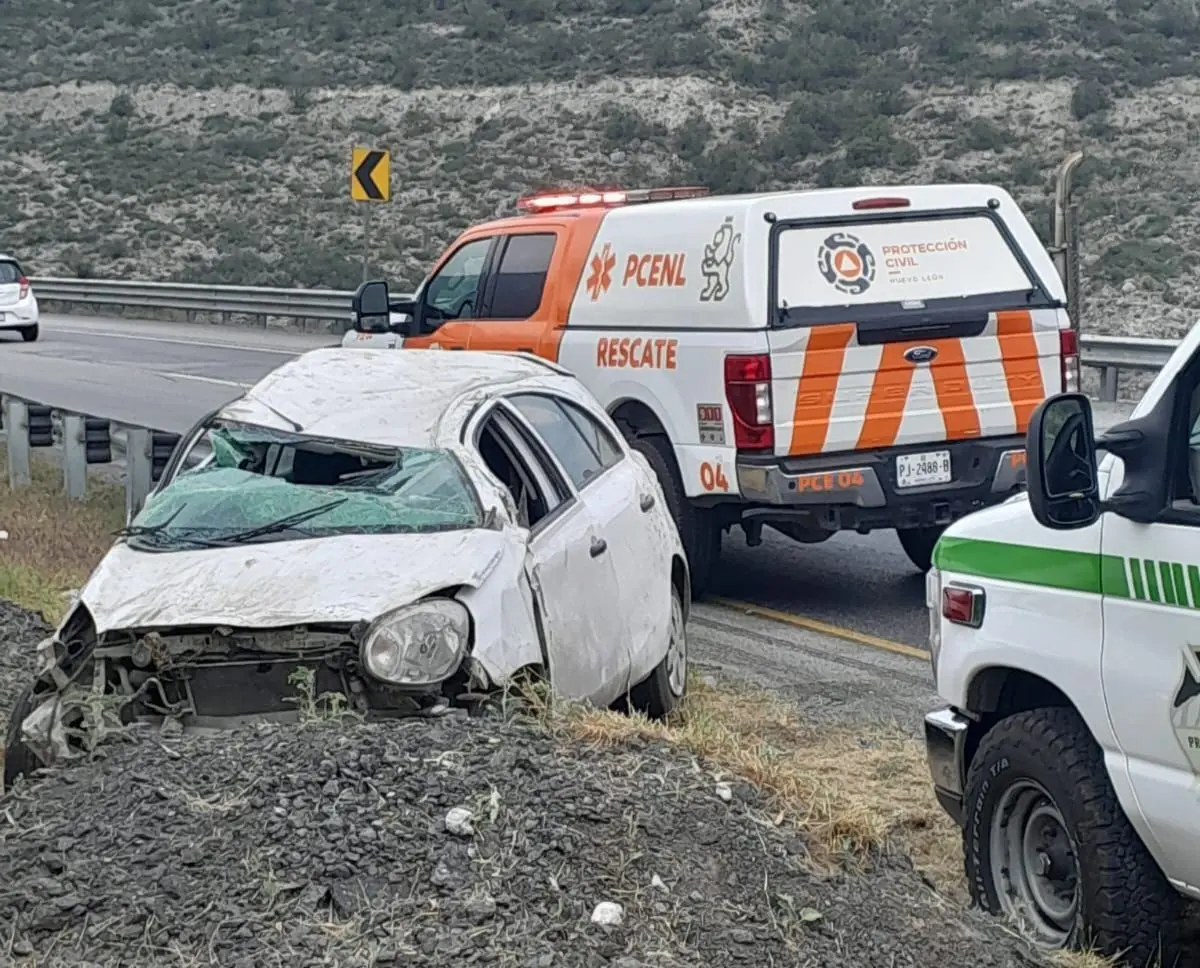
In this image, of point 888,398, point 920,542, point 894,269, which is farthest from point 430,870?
point 920,542

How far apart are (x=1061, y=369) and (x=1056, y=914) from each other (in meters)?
5.54

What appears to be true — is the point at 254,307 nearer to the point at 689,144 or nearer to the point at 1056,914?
the point at 689,144

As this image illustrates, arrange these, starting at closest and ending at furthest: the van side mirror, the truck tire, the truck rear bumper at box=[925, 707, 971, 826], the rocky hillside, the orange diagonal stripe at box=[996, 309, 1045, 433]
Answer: the truck rear bumper at box=[925, 707, 971, 826] → the orange diagonal stripe at box=[996, 309, 1045, 433] → the truck tire → the van side mirror → the rocky hillside

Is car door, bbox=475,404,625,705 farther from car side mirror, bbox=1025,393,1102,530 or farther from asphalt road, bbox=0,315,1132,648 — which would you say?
asphalt road, bbox=0,315,1132,648

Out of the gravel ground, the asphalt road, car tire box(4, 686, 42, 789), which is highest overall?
the gravel ground

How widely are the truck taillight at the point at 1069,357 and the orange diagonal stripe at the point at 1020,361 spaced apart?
166 mm

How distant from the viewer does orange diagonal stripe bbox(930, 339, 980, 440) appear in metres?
9.63

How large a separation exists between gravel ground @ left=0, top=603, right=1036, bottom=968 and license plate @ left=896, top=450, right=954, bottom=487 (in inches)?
192

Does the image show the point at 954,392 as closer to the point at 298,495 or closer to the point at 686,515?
the point at 686,515

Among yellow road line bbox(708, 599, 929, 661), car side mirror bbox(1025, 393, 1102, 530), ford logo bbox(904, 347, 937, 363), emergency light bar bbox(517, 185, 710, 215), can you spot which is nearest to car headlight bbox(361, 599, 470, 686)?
car side mirror bbox(1025, 393, 1102, 530)

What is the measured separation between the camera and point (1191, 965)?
187 inches

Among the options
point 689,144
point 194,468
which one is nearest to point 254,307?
point 689,144

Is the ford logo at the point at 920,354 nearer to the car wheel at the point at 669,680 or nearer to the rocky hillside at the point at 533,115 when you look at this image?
the car wheel at the point at 669,680

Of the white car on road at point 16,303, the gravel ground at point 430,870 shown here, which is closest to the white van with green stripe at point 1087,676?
the gravel ground at point 430,870
